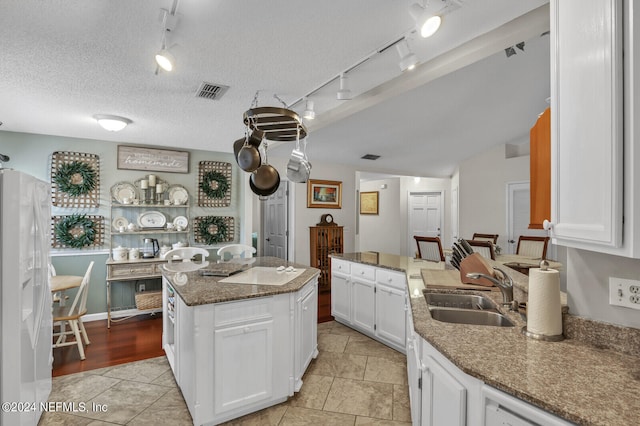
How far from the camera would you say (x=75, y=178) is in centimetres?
400

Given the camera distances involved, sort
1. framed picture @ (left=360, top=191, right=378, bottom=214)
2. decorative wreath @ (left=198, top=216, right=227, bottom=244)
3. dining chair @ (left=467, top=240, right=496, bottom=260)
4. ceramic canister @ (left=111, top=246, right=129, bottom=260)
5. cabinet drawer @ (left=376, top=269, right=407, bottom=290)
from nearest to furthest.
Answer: cabinet drawer @ (left=376, top=269, right=407, bottom=290)
dining chair @ (left=467, top=240, right=496, bottom=260)
ceramic canister @ (left=111, top=246, right=129, bottom=260)
decorative wreath @ (left=198, top=216, right=227, bottom=244)
framed picture @ (left=360, top=191, right=378, bottom=214)

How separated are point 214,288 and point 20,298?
37.5 inches

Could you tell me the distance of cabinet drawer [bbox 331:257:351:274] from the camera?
3.53 m

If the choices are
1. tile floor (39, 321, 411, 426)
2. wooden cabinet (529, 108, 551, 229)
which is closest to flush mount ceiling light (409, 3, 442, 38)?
wooden cabinet (529, 108, 551, 229)

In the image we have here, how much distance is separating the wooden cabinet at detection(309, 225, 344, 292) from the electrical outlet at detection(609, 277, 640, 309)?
4330 mm

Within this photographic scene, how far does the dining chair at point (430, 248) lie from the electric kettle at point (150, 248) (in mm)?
3610

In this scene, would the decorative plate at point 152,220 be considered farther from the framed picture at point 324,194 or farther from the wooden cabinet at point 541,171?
the wooden cabinet at point 541,171

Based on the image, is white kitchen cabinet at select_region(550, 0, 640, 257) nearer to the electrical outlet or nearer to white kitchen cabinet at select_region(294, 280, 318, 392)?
the electrical outlet

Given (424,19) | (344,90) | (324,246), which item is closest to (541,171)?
(424,19)

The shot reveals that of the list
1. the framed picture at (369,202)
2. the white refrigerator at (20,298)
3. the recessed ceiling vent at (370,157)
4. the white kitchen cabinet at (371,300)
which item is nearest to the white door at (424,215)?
the framed picture at (369,202)

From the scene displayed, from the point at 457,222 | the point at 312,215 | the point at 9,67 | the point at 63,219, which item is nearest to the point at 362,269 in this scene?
the point at 312,215

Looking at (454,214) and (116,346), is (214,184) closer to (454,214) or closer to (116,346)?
(116,346)

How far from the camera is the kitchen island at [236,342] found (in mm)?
1872

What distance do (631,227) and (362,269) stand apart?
2561 millimetres
